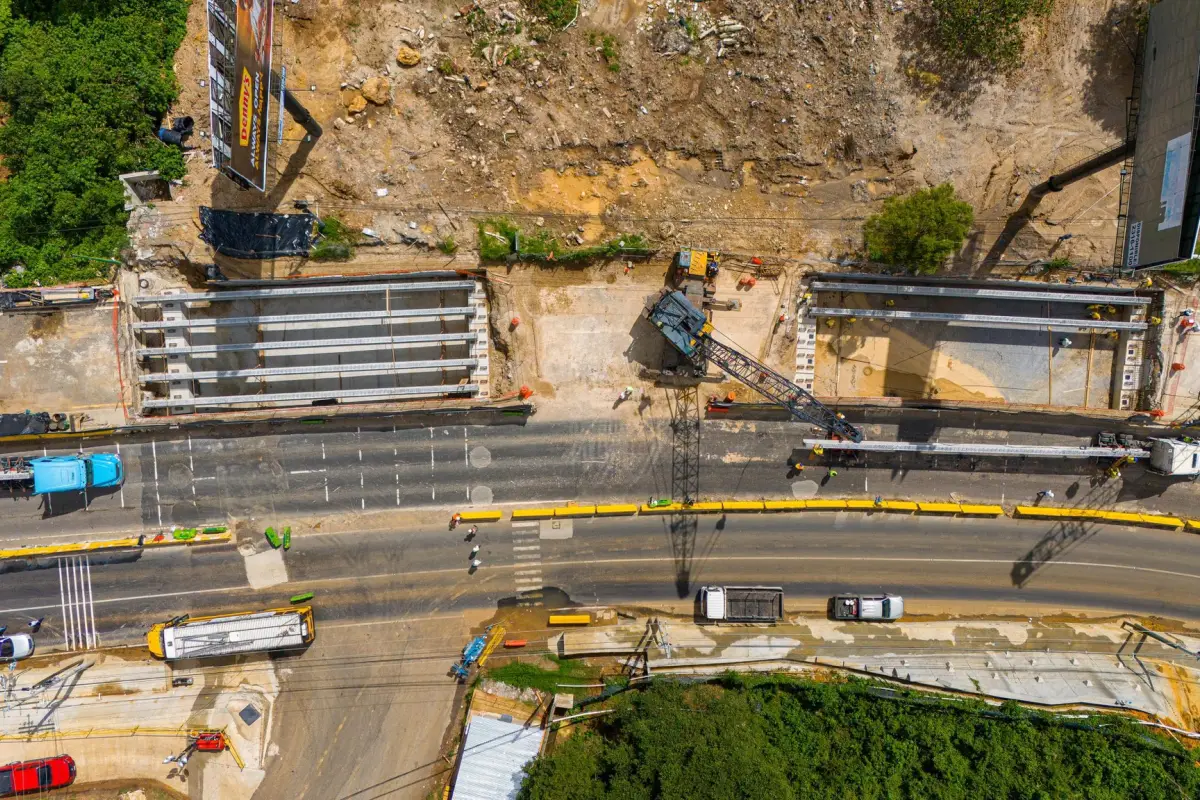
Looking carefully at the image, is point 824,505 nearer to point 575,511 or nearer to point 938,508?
point 938,508

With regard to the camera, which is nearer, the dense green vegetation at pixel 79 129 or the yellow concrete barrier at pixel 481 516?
the dense green vegetation at pixel 79 129

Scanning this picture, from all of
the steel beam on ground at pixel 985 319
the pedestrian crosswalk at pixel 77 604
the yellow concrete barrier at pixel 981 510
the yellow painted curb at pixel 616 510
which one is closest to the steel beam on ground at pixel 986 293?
the steel beam on ground at pixel 985 319

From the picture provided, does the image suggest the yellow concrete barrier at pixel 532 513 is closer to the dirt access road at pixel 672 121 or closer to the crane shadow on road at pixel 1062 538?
the dirt access road at pixel 672 121

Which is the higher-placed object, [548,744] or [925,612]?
[925,612]

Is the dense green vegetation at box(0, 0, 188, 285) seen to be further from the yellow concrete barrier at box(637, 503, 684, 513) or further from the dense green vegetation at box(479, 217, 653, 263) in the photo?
the yellow concrete barrier at box(637, 503, 684, 513)

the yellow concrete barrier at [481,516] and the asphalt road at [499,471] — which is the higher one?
the asphalt road at [499,471]

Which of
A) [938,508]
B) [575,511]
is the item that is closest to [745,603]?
[575,511]

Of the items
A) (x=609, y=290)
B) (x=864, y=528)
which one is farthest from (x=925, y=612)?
(x=609, y=290)

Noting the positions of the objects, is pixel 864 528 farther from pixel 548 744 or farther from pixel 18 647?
pixel 18 647
